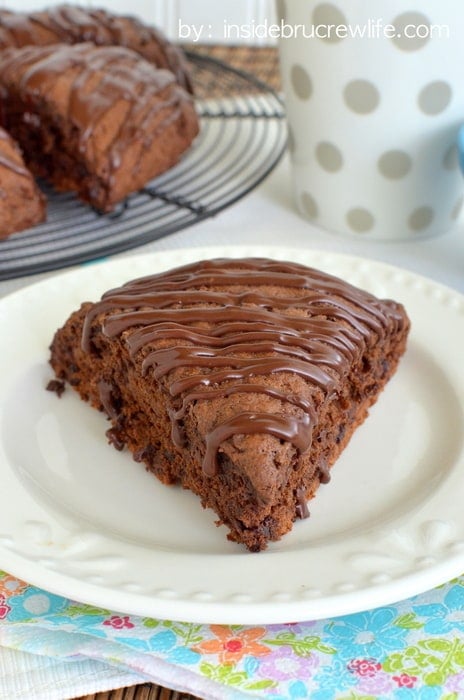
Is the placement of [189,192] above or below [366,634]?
below

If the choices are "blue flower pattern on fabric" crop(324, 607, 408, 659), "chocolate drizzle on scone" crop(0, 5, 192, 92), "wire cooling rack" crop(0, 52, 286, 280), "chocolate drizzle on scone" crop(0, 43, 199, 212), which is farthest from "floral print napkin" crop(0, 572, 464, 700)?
"chocolate drizzle on scone" crop(0, 5, 192, 92)

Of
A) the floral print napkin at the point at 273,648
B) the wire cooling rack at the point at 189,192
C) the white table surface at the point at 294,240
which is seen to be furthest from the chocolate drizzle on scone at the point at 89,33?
the floral print napkin at the point at 273,648

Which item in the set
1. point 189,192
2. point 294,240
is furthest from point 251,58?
point 294,240

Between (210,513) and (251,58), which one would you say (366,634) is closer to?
(210,513)

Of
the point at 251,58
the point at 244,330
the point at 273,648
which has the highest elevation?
the point at 244,330

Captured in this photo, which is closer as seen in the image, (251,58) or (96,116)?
(96,116)

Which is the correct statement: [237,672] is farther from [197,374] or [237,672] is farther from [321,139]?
[321,139]
